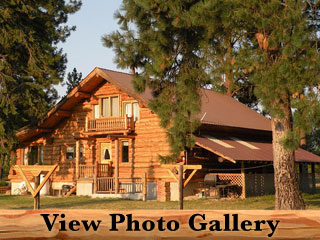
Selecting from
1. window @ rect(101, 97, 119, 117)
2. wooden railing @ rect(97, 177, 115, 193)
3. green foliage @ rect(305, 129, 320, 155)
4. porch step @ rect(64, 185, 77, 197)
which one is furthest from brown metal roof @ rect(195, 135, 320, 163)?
green foliage @ rect(305, 129, 320, 155)

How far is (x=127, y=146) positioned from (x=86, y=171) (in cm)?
295

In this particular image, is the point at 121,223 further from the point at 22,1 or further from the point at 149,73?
the point at 22,1

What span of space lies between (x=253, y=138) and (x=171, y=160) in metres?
18.2

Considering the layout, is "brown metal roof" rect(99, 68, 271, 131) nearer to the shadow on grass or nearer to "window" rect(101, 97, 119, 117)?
"window" rect(101, 97, 119, 117)

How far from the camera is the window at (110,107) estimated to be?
2766 cm

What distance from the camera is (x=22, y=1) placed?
96.7ft

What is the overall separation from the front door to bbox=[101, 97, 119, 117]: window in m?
1.80

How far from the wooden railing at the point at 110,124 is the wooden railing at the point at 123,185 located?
284 centimetres

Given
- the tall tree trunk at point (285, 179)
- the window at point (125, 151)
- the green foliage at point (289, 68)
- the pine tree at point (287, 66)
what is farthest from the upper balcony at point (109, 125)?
the green foliage at point (289, 68)

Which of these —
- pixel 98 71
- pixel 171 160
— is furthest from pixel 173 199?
pixel 171 160

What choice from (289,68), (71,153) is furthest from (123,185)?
(289,68)

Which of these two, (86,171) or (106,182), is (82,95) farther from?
(106,182)

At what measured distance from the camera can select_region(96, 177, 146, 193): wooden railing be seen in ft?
84.1

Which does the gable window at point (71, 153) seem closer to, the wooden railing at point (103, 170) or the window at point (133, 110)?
the wooden railing at point (103, 170)
